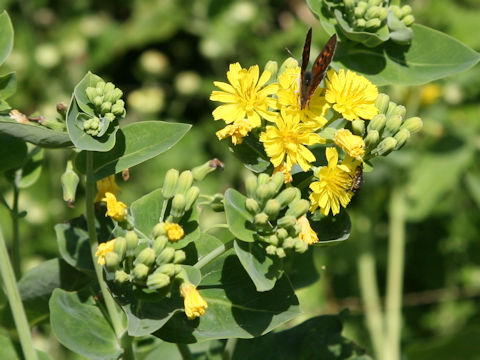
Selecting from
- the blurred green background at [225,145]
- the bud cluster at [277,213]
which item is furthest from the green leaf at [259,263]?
the blurred green background at [225,145]

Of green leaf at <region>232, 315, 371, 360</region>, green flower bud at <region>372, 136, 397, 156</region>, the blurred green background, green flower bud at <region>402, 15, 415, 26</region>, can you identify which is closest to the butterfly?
green flower bud at <region>372, 136, 397, 156</region>

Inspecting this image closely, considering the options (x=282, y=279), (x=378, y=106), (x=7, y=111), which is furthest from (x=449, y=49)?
(x=7, y=111)

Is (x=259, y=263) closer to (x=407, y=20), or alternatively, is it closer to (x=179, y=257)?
(x=179, y=257)

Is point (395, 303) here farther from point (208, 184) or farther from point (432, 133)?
point (208, 184)

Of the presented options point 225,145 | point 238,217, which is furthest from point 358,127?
point 225,145

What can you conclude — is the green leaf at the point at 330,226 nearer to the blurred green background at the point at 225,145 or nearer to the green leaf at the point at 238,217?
the green leaf at the point at 238,217

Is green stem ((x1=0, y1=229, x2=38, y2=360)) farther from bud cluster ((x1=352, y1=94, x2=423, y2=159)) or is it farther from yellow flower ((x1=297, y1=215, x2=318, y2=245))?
bud cluster ((x1=352, y1=94, x2=423, y2=159))

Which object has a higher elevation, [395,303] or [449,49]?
[449,49]
